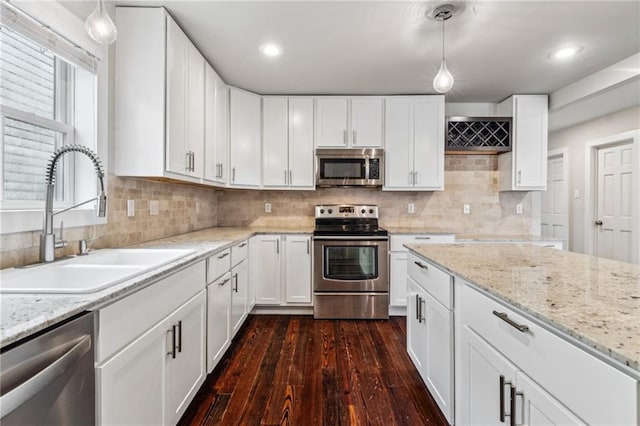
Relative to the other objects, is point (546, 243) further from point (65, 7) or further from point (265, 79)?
point (65, 7)

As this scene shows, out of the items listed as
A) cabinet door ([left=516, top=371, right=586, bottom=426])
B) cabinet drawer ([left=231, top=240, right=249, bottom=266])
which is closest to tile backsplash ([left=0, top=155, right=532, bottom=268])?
cabinet drawer ([left=231, top=240, right=249, bottom=266])

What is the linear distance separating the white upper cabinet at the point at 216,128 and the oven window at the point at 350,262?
1306mm

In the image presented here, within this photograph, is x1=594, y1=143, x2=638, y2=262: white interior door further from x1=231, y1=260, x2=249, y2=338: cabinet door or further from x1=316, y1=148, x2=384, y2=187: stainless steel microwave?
x1=231, y1=260, x2=249, y2=338: cabinet door

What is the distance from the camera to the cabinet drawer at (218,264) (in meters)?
1.88

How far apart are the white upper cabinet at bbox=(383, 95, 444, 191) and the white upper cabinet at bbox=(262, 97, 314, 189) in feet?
2.90

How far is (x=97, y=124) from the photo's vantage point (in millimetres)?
1710

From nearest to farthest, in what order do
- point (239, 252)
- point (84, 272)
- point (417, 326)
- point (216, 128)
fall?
1. point (84, 272)
2. point (417, 326)
3. point (239, 252)
4. point (216, 128)

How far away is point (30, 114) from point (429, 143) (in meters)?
3.24

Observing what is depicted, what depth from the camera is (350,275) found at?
3088 millimetres

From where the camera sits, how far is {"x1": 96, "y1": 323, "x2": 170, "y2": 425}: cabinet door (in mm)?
971

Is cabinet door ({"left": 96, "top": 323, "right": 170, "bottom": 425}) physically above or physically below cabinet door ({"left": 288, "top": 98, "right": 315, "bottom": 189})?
below

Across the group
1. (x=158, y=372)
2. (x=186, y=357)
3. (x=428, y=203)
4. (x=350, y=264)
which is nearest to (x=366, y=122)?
(x=428, y=203)

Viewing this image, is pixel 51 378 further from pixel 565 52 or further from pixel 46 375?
pixel 565 52

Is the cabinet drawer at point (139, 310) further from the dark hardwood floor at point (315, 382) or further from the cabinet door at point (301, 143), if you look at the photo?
the cabinet door at point (301, 143)
